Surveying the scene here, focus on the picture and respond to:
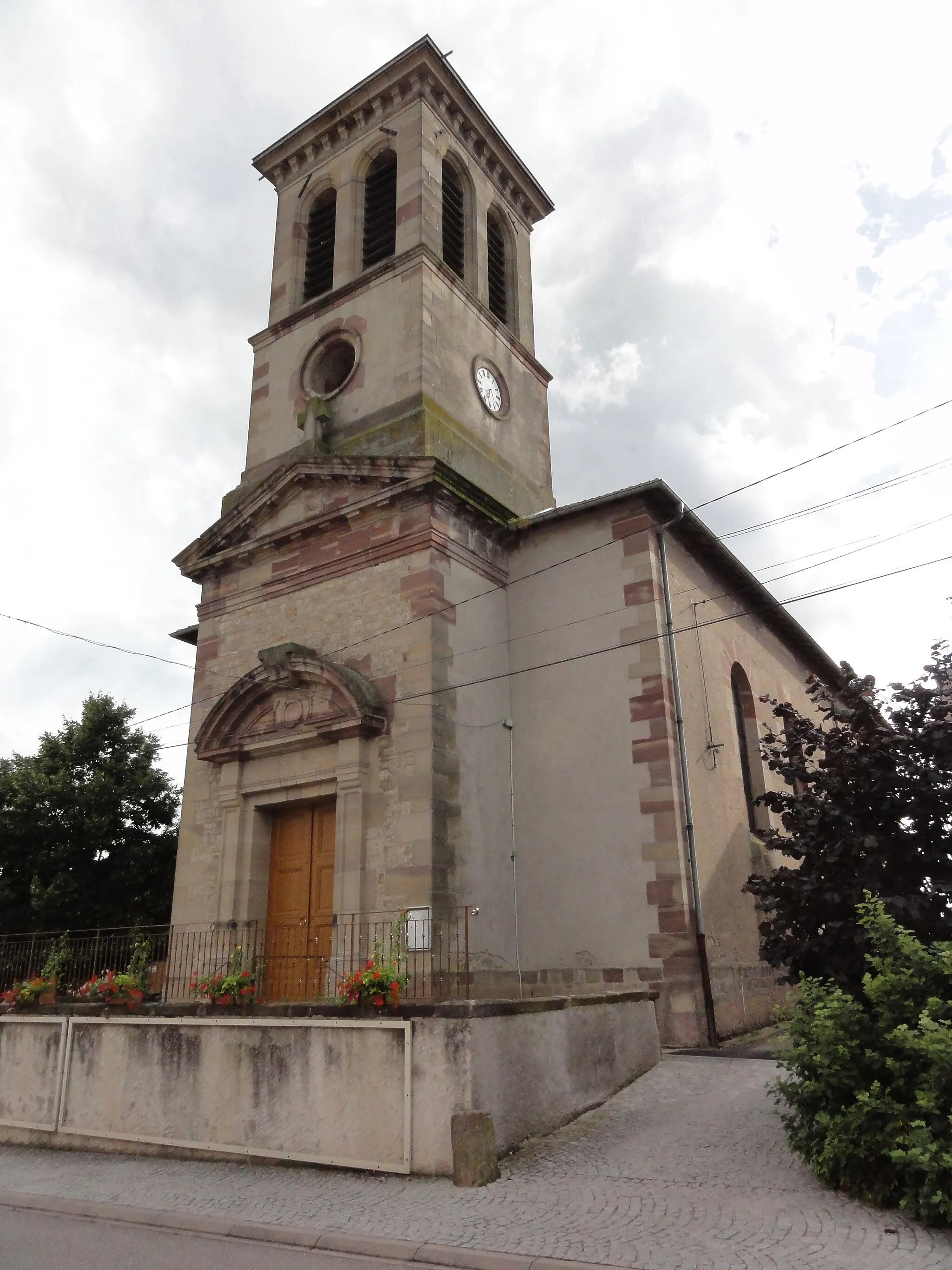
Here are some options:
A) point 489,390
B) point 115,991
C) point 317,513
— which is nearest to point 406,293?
point 489,390

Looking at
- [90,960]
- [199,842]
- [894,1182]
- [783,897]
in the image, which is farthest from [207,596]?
[894,1182]

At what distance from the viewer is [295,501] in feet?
49.2

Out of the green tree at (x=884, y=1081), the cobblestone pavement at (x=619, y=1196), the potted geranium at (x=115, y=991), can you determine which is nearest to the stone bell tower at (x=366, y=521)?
the potted geranium at (x=115, y=991)

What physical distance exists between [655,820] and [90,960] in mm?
6896

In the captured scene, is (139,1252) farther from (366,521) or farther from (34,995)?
(366,521)

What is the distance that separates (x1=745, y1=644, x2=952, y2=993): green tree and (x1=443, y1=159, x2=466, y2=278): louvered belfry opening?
38.8 ft

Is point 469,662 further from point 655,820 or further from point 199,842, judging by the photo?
point 199,842

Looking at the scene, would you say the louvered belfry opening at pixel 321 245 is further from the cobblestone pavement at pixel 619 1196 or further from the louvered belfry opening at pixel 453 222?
the cobblestone pavement at pixel 619 1196

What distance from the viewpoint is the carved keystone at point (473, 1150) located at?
686cm

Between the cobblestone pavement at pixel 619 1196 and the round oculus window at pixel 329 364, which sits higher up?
the round oculus window at pixel 329 364

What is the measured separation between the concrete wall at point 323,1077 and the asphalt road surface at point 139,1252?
1.35 m

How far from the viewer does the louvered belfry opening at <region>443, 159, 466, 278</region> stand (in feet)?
59.1

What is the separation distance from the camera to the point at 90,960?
1102 cm

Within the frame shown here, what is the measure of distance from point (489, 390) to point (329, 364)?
2.93 metres
